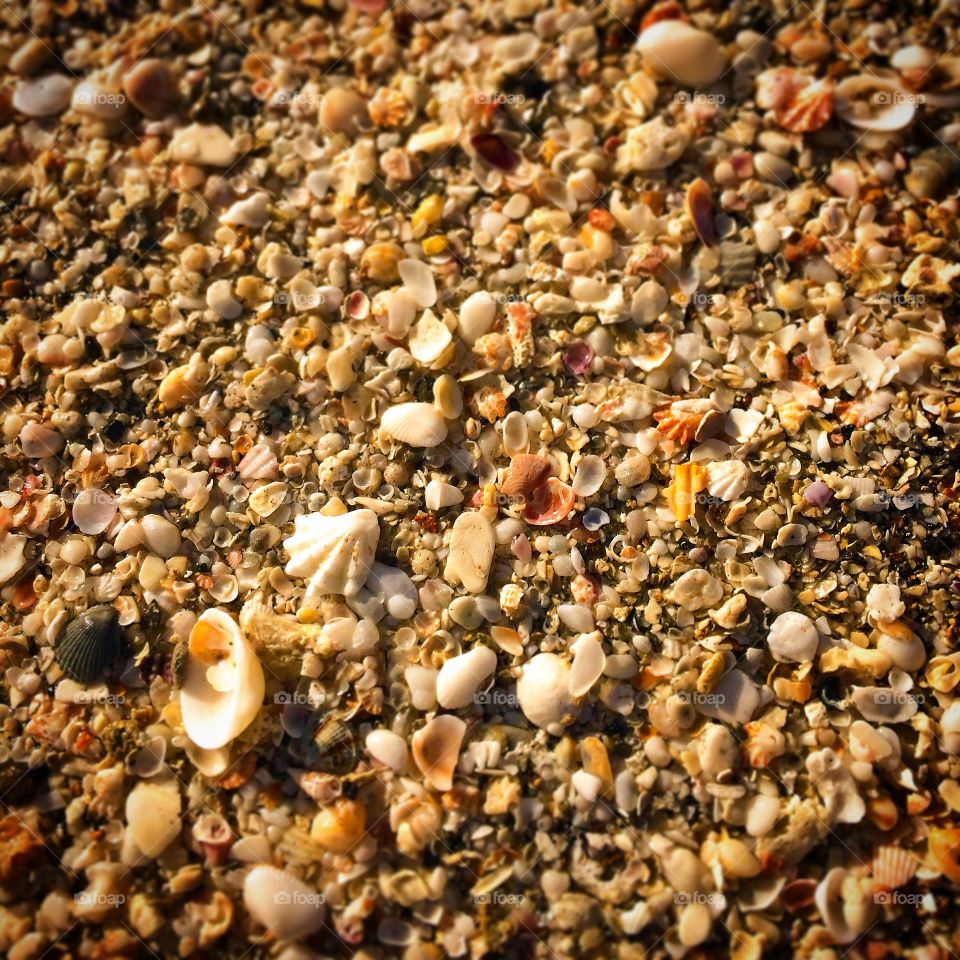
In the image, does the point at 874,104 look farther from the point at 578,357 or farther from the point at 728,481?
the point at 728,481

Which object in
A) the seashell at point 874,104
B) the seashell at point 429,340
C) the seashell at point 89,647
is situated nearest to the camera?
the seashell at point 89,647

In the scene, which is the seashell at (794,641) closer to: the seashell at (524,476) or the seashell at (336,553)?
the seashell at (524,476)

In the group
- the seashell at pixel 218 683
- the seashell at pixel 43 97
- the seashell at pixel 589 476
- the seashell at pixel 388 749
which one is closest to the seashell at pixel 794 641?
the seashell at pixel 589 476

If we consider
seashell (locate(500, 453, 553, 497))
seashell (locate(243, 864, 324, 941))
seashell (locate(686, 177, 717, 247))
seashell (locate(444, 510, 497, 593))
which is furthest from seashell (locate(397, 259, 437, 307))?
seashell (locate(243, 864, 324, 941))

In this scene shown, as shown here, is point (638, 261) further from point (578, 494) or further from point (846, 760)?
point (846, 760)

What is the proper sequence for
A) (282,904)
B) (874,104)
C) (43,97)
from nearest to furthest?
(282,904) → (874,104) → (43,97)

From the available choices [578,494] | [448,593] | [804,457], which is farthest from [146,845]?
[804,457]

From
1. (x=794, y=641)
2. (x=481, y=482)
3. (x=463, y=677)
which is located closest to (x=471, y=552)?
(x=481, y=482)
